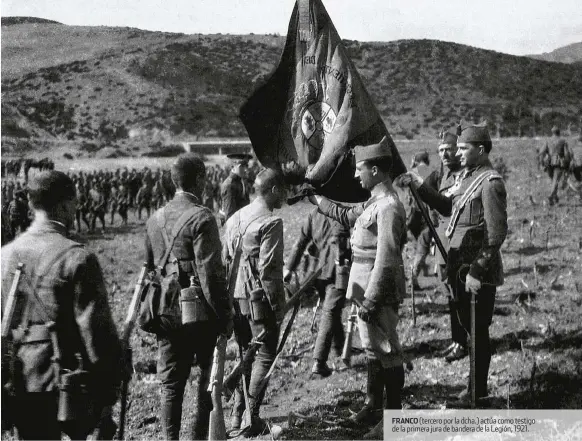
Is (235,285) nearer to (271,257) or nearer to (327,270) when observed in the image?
(271,257)

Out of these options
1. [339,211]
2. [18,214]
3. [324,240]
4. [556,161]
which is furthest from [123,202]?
[339,211]

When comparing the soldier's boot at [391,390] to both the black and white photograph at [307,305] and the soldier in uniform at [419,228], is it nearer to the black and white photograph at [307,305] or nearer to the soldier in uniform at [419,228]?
the black and white photograph at [307,305]

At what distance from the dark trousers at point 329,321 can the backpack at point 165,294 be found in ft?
6.91

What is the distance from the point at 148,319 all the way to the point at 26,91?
5921cm

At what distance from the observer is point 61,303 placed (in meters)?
2.87

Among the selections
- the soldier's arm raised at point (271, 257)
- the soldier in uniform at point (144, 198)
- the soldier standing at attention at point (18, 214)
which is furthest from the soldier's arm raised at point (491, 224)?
the soldier in uniform at point (144, 198)

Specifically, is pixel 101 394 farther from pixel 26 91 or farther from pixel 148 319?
pixel 26 91

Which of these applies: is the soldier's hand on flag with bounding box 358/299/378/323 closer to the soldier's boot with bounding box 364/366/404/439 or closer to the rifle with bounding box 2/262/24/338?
the soldier's boot with bounding box 364/366/404/439

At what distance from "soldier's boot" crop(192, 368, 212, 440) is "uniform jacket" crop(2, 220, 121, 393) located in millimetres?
1310

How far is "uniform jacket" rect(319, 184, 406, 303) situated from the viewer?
3971 mm

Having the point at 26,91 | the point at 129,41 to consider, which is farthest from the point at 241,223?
the point at 129,41

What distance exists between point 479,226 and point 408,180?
2.80 feet

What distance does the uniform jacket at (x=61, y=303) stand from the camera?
9.37 feet

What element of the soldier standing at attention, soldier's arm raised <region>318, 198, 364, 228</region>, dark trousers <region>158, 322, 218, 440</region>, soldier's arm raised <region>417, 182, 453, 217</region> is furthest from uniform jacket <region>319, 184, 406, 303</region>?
the soldier standing at attention
